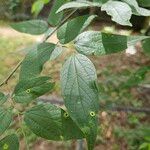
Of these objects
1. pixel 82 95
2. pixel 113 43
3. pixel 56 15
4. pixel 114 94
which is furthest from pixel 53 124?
pixel 114 94

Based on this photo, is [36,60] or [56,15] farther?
[56,15]

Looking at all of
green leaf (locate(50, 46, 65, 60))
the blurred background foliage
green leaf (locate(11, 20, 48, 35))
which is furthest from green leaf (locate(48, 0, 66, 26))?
the blurred background foliage

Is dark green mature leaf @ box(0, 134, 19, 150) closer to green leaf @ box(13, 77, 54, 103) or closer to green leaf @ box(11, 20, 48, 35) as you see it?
green leaf @ box(13, 77, 54, 103)

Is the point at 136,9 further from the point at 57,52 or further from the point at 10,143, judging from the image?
Answer: the point at 10,143

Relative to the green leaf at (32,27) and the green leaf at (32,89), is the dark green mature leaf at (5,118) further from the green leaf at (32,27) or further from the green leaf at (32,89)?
the green leaf at (32,27)

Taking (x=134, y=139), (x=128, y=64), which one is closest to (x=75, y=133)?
(x=134, y=139)

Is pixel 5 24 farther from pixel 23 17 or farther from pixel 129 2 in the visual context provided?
pixel 129 2

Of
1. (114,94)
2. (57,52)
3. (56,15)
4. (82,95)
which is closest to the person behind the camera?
(82,95)

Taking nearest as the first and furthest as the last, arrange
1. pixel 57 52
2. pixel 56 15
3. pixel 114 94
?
pixel 57 52, pixel 56 15, pixel 114 94
